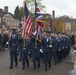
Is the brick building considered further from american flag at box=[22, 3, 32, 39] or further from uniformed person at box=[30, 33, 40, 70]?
uniformed person at box=[30, 33, 40, 70]

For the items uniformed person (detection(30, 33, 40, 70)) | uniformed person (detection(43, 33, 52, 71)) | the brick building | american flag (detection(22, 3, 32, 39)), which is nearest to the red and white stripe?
american flag (detection(22, 3, 32, 39))

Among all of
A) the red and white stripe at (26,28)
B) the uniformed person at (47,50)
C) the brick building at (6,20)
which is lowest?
the uniformed person at (47,50)

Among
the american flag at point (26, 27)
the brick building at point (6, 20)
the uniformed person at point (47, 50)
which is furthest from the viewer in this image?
the brick building at point (6, 20)

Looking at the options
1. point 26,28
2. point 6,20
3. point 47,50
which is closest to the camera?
point 47,50

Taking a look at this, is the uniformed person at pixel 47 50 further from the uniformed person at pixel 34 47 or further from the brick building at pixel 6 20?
the brick building at pixel 6 20

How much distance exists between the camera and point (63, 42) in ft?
48.8

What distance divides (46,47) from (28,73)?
1.53 m

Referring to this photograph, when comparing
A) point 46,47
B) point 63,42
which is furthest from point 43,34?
point 63,42

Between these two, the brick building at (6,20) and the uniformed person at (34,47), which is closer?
the uniformed person at (34,47)

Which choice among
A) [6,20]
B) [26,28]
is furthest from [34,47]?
[6,20]

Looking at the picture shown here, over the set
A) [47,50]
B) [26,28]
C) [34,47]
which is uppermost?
[26,28]

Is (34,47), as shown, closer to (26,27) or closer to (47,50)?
(47,50)

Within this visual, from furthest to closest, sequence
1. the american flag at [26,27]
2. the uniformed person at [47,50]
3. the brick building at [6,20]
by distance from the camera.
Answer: the brick building at [6,20], the american flag at [26,27], the uniformed person at [47,50]

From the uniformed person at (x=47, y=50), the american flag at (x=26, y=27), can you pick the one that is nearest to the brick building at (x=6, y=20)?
the american flag at (x=26, y=27)
